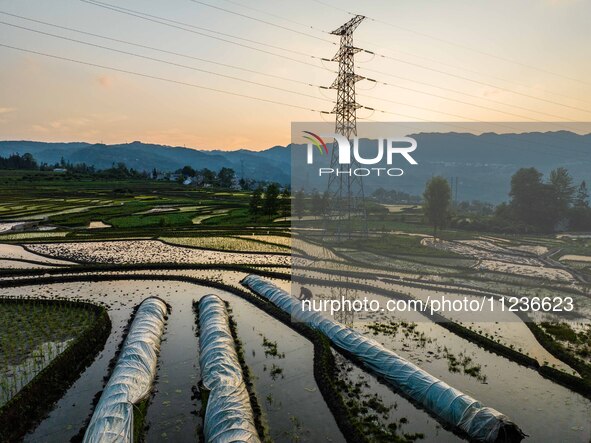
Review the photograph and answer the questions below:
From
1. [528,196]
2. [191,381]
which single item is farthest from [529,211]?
[191,381]

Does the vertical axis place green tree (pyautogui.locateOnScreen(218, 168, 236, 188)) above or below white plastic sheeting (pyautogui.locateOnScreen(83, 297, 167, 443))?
above

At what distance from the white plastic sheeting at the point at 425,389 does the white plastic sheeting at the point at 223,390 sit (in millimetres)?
5241

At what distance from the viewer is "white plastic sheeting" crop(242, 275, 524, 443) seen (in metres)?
12.3

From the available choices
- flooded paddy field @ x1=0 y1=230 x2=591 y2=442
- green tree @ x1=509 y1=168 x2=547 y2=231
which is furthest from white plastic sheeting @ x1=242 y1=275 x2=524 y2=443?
green tree @ x1=509 y1=168 x2=547 y2=231

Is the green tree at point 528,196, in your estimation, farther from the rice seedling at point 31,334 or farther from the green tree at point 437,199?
the rice seedling at point 31,334

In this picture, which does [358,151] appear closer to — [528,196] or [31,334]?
[31,334]

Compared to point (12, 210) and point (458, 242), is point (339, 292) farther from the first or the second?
point (12, 210)

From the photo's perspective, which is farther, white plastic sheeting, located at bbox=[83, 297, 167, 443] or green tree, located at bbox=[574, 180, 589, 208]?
green tree, located at bbox=[574, 180, 589, 208]

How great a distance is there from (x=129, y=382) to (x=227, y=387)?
3528 mm

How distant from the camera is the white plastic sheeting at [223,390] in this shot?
11.6 metres

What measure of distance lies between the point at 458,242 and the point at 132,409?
155 feet

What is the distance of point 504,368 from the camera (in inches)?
690

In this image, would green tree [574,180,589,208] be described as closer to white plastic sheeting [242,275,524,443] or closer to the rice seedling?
white plastic sheeting [242,275,524,443]

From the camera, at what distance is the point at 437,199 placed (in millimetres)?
53688
